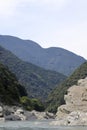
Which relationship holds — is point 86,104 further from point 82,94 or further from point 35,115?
point 35,115

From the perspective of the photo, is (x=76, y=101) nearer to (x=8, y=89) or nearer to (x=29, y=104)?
(x=8, y=89)

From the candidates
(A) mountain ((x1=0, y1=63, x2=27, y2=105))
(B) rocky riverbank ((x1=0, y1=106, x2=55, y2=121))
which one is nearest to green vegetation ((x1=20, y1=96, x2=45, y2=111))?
(A) mountain ((x1=0, y1=63, x2=27, y2=105))

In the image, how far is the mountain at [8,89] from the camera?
509 ft

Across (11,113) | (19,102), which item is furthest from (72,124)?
(19,102)

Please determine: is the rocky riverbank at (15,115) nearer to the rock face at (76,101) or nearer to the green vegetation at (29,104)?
the rock face at (76,101)

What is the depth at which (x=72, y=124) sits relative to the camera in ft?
279

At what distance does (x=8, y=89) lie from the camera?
168875 millimetres

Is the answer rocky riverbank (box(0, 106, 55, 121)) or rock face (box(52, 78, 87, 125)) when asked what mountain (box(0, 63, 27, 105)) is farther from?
rock face (box(52, 78, 87, 125))

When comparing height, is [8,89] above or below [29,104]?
above

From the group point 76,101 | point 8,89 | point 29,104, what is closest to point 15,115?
point 76,101

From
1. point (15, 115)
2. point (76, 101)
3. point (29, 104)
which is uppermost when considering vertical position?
point (76, 101)

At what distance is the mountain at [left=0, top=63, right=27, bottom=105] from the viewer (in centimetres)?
15504

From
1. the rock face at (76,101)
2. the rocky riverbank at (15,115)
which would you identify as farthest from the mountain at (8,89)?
the rock face at (76,101)

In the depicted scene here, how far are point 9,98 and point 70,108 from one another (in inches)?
1858
